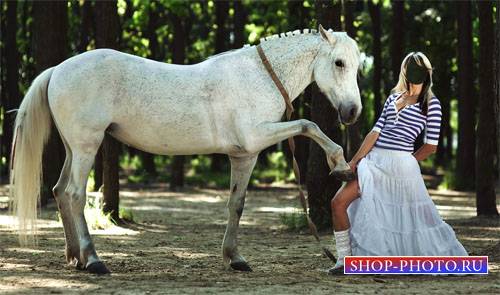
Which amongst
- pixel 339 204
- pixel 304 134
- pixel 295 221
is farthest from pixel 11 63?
pixel 339 204

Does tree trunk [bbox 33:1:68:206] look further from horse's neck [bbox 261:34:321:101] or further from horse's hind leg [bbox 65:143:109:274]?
horse's neck [bbox 261:34:321:101]

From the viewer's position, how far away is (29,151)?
875 cm

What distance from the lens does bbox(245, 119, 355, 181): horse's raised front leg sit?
320 inches

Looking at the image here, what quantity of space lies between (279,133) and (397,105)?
1173mm

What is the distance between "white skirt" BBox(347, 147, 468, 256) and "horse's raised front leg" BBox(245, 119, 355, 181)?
24 centimetres

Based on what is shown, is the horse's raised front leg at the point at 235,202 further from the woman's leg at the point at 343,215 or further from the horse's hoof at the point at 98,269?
the horse's hoof at the point at 98,269

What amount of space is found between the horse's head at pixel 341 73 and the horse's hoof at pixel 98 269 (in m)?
2.73

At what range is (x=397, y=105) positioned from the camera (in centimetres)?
828

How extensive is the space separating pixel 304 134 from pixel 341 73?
75cm

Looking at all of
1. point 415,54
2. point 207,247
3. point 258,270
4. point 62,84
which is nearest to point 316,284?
point 258,270

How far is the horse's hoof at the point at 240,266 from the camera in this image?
8.70 m

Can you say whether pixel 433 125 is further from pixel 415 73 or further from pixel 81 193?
pixel 81 193

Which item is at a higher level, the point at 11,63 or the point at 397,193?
the point at 11,63

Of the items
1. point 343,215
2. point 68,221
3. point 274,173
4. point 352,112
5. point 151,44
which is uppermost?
point 151,44
